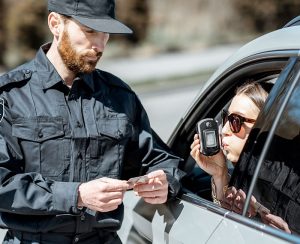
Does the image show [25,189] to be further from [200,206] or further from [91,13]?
[91,13]

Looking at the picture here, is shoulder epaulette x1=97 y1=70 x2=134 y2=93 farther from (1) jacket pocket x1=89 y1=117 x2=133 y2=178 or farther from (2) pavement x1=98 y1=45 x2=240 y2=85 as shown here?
(2) pavement x1=98 y1=45 x2=240 y2=85

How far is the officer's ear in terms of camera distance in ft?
9.34

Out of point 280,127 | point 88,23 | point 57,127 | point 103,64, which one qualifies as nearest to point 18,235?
point 57,127

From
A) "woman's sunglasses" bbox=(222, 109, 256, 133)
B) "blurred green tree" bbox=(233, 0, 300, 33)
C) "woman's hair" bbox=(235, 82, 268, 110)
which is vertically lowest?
"blurred green tree" bbox=(233, 0, 300, 33)

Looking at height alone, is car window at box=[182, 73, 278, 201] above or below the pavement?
above

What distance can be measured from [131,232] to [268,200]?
973 mm

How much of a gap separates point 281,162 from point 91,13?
98 cm

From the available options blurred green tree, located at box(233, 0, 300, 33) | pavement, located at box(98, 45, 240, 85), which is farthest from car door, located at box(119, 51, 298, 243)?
blurred green tree, located at box(233, 0, 300, 33)

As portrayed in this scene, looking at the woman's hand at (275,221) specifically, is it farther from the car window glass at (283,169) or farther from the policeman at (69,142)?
the policeman at (69,142)

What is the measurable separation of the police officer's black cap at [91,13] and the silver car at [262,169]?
0.46m

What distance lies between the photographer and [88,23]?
2752 millimetres

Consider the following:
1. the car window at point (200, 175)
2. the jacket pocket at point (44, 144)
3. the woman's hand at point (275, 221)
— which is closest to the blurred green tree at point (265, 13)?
the car window at point (200, 175)

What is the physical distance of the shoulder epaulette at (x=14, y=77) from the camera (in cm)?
271

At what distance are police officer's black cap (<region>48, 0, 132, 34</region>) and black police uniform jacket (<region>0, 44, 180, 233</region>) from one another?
195 mm
